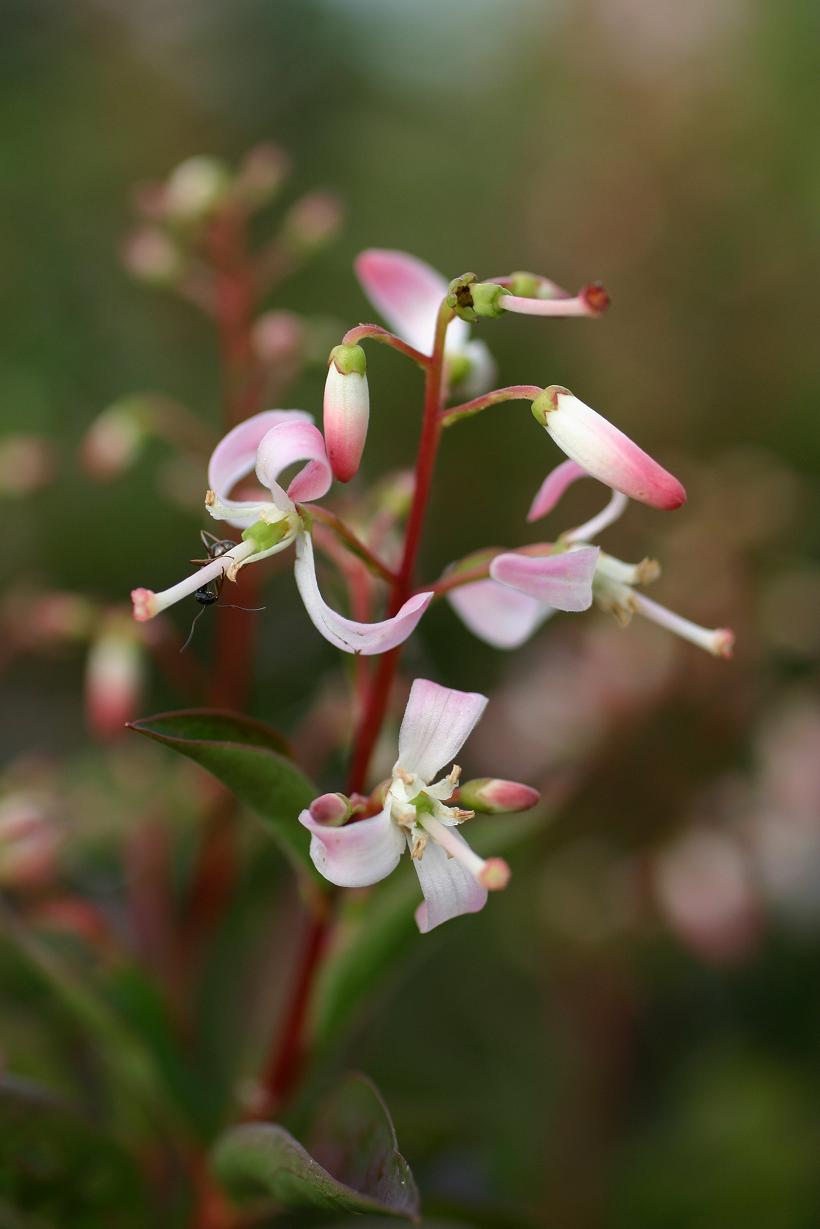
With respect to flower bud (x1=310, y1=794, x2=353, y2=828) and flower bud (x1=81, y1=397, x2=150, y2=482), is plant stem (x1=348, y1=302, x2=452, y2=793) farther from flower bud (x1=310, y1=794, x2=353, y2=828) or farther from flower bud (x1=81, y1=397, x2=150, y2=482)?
flower bud (x1=81, y1=397, x2=150, y2=482)

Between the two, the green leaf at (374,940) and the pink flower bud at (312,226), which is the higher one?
the pink flower bud at (312,226)

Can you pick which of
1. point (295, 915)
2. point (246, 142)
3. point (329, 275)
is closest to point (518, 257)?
point (329, 275)

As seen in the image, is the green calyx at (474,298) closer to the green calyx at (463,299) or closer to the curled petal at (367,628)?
the green calyx at (463,299)

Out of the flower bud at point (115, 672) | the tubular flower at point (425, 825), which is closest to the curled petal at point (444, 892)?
the tubular flower at point (425, 825)

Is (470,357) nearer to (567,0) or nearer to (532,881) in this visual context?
(532,881)

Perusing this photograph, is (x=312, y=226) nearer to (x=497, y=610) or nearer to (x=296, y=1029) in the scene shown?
(x=497, y=610)

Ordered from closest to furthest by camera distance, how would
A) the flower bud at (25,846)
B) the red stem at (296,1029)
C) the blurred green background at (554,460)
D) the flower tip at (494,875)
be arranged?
1. the flower tip at (494,875)
2. the red stem at (296,1029)
3. the flower bud at (25,846)
4. the blurred green background at (554,460)

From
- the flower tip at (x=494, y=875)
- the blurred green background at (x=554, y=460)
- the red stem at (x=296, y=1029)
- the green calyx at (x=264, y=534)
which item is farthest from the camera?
the blurred green background at (x=554, y=460)
